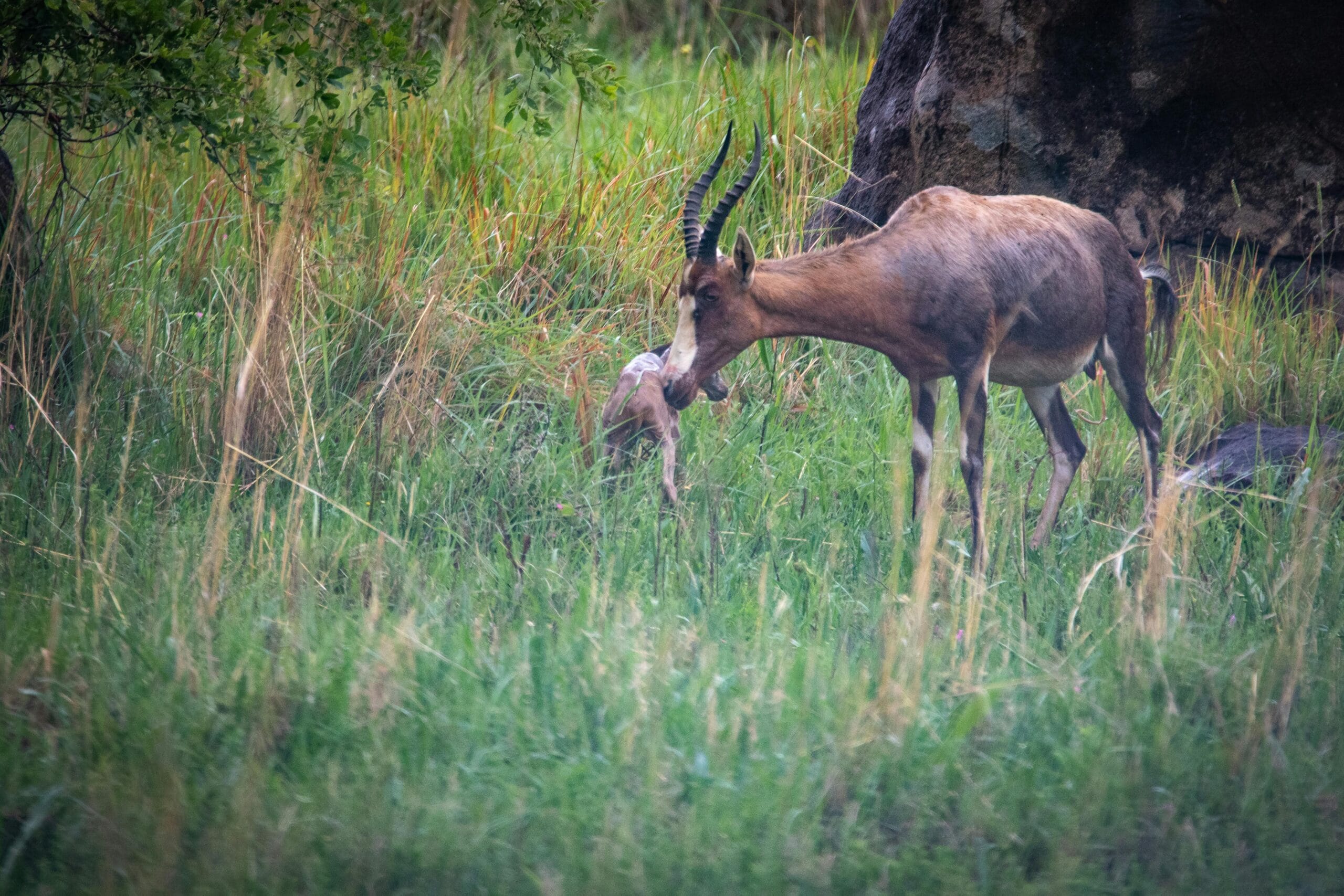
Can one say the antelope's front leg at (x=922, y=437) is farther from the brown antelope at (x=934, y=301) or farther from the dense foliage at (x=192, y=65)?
the dense foliage at (x=192, y=65)

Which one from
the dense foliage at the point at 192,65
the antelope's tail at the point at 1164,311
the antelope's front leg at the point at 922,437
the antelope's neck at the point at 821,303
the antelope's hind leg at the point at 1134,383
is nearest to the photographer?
the dense foliage at the point at 192,65

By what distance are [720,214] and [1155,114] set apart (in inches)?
123

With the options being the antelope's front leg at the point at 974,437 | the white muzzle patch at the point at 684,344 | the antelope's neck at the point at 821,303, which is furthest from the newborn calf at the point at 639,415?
the antelope's front leg at the point at 974,437

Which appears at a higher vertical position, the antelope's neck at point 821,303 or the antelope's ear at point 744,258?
the antelope's ear at point 744,258

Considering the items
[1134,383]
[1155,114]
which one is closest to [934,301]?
[1134,383]

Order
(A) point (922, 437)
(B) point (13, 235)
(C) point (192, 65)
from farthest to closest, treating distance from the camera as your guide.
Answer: (B) point (13, 235), (A) point (922, 437), (C) point (192, 65)

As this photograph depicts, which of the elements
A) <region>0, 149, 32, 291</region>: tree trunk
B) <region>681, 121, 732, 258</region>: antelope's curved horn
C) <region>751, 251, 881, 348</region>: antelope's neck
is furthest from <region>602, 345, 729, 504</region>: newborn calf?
<region>0, 149, 32, 291</region>: tree trunk

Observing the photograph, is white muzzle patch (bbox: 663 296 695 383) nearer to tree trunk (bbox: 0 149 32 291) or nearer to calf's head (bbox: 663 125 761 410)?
calf's head (bbox: 663 125 761 410)

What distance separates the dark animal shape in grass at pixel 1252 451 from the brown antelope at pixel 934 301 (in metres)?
0.32

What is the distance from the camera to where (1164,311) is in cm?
597

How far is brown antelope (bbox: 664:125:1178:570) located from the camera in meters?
4.71

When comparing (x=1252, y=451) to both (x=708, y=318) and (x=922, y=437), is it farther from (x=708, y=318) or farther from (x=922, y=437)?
(x=708, y=318)

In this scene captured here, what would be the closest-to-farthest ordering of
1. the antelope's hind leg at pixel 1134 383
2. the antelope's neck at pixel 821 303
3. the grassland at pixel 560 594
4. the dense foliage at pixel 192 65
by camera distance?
1. the grassland at pixel 560 594
2. the dense foliage at pixel 192 65
3. the antelope's neck at pixel 821 303
4. the antelope's hind leg at pixel 1134 383

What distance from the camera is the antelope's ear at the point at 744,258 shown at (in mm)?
4625
